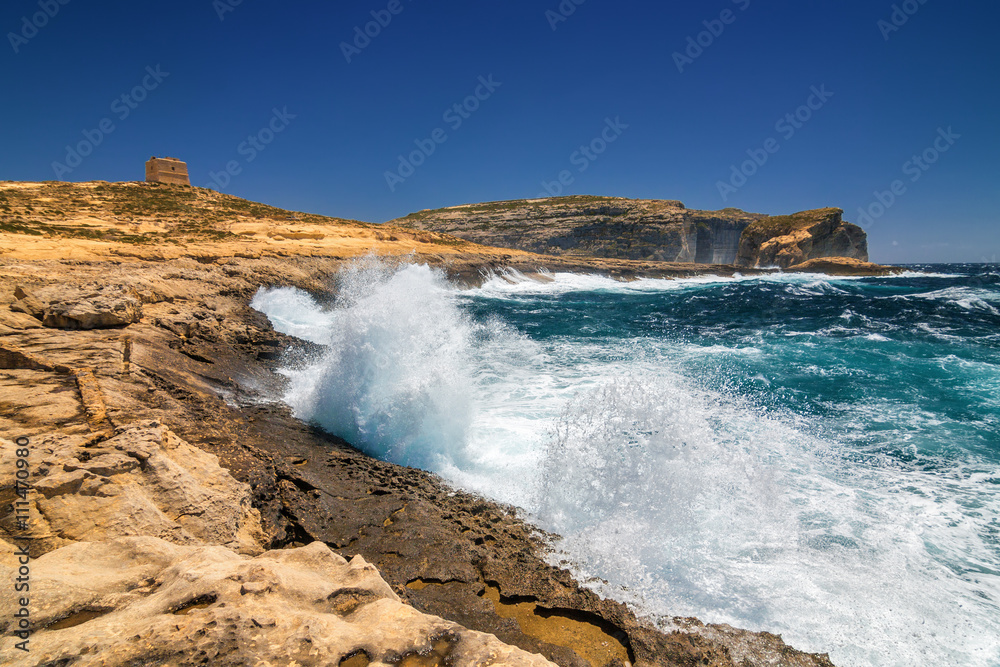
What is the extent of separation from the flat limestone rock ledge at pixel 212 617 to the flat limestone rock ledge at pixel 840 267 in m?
73.8

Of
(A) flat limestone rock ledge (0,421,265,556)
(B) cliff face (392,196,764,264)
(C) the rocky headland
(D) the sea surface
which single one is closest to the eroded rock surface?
(C) the rocky headland

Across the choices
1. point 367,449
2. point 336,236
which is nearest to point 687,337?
point 367,449

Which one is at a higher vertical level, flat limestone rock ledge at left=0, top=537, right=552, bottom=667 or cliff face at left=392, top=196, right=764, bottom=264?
cliff face at left=392, top=196, right=764, bottom=264

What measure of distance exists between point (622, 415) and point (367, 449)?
3826mm

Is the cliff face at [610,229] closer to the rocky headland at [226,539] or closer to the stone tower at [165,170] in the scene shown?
Result: the stone tower at [165,170]

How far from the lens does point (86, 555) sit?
2494 millimetres

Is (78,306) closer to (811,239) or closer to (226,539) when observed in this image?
(226,539)

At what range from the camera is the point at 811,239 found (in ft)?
200

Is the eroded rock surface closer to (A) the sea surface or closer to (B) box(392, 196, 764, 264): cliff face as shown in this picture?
(A) the sea surface

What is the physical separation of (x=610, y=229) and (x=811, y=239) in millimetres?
28360

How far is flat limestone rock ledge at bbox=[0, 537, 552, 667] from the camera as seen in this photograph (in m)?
1.85

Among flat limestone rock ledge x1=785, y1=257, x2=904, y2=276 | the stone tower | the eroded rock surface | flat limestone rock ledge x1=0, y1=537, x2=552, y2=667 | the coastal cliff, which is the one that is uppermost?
the coastal cliff

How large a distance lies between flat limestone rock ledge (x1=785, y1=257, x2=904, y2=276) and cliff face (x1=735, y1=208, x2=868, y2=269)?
109 centimetres

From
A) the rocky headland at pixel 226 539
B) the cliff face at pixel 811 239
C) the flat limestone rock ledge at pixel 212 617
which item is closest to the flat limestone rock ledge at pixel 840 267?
the cliff face at pixel 811 239
